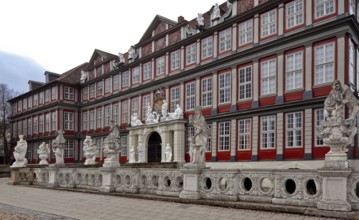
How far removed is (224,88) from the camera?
85.8 ft

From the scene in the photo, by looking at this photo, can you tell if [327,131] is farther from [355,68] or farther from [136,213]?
[355,68]

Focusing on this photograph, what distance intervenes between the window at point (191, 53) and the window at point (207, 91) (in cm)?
232

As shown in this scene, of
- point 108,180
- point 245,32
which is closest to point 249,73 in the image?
point 245,32

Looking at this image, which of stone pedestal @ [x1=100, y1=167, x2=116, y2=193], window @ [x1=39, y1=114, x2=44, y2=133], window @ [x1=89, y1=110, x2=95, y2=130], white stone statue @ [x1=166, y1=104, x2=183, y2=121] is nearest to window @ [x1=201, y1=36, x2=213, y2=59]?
white stone statue @ [x1=166, y1=104, x2=183, y2=121]

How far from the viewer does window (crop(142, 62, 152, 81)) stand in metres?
34.0

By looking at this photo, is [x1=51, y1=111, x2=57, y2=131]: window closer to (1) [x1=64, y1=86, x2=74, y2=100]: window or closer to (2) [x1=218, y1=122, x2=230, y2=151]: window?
(1) [x1=64, y1=86, x2=74, y2=100]: window

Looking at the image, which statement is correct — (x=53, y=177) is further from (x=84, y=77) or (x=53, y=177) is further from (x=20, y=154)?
(x=84, y=77)

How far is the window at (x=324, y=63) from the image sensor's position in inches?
788

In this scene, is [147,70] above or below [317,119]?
above

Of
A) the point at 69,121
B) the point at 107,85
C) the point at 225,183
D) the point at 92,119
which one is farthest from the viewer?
the point at 69,121

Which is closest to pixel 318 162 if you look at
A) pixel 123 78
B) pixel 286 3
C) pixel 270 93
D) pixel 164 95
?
pixel 270 93

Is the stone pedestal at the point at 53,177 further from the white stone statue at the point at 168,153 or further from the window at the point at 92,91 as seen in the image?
the window at the point at 92,91

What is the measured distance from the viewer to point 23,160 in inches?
931

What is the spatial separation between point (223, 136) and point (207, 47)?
7.20 meters
